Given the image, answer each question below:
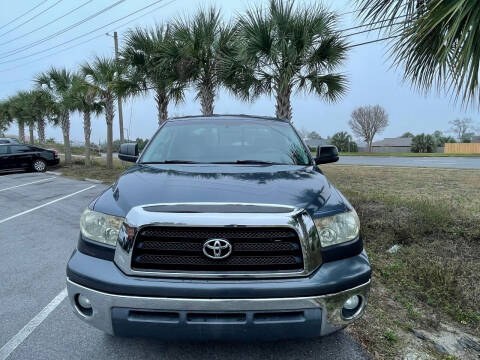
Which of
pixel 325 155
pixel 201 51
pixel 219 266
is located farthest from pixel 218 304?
pixel 201 51

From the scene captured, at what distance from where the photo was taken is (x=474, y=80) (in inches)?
147

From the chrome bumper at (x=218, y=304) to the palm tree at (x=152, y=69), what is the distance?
411 inches

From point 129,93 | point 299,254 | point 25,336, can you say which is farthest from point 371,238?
point 129,93

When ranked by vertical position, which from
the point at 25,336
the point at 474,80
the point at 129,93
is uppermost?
the point at 129,93

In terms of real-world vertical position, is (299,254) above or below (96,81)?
below

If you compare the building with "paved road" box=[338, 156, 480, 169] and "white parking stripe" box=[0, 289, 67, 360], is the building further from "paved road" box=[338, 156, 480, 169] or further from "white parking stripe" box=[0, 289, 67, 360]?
"white parking stripe" box=[0, 289, 67, 360]

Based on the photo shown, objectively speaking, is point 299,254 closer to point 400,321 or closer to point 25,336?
point 400,321

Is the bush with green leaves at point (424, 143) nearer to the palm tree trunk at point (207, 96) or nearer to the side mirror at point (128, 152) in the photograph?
the palm tree trunk at point (207, 96)

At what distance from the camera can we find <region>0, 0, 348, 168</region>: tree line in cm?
830

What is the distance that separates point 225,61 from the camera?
959 centimetres

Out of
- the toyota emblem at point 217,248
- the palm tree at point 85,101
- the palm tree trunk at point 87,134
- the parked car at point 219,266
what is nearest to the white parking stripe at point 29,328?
the parked car at point 219,266

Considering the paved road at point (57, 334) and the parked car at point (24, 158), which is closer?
the paved road at point (57, 334)

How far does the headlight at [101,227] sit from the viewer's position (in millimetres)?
2041

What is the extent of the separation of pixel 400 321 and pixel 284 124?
223 centimetres
